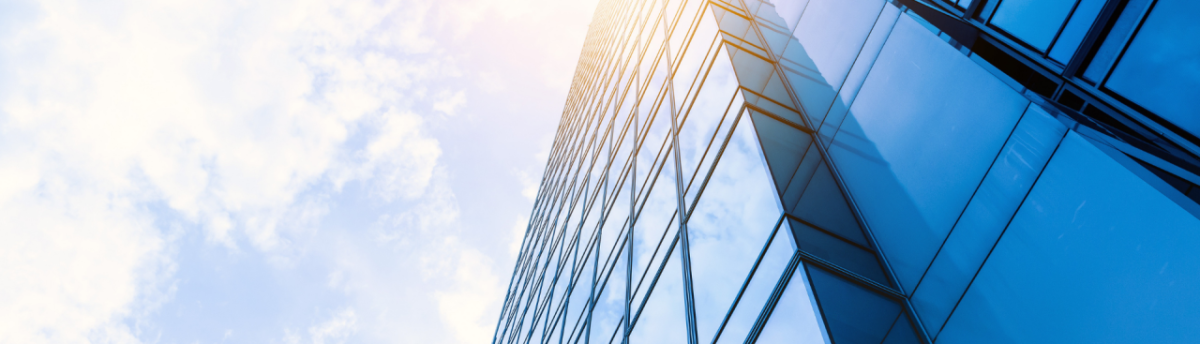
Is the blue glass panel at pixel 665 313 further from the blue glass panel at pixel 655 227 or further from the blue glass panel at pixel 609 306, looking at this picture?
the blue glass panel at pixel 609 306

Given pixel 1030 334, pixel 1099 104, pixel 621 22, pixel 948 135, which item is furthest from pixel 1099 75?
pixel 621 22

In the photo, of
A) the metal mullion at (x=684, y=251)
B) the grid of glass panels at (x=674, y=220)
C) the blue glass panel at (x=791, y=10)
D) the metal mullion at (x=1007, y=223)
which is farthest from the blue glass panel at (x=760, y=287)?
the blue glass panel at (x=791, y=10)

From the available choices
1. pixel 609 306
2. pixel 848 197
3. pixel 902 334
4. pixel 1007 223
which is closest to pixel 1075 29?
pixel 1007 223

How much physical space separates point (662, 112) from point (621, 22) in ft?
48.4

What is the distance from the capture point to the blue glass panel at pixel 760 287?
5.84 m

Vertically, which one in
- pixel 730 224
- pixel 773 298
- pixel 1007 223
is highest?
pixel 730 224

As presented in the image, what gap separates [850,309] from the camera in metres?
5.21

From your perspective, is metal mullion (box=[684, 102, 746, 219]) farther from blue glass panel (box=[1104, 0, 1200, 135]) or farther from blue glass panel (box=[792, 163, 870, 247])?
blue glass panel (box=[1104, 0, 1200, 135])

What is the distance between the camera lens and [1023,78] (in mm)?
6254

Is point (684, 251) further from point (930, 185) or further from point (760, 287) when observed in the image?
point (930, 185)

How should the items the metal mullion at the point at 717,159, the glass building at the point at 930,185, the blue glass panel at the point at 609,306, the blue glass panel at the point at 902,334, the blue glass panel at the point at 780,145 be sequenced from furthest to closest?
1. the blue glass panel at the point at 609,306
2. the metal mullion at the point at 717,159
3. the blue glass panel at the point at 780,145
4. the blue glass panel at the point at 902,334
5. the glass building at the point at 930,185

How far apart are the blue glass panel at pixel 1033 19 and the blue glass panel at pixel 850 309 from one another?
123 inches

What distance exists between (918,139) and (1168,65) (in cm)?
194

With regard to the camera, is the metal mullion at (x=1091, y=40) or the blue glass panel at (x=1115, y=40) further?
the metal mullion at (x=1091, y=40)
